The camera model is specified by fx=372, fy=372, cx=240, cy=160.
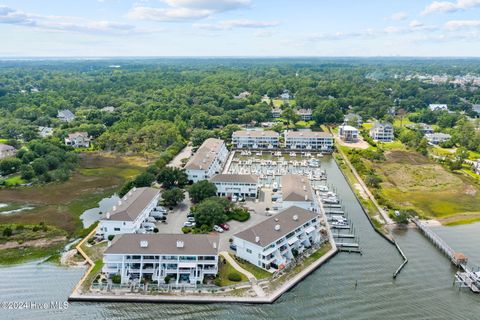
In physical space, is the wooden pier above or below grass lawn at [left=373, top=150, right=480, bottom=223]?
above

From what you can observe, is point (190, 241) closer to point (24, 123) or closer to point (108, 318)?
point (108, 318)

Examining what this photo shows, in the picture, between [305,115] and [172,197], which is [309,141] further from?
[172,197]

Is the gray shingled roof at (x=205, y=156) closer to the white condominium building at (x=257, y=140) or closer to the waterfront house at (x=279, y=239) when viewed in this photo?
the white condominium building at (x=257, y=140)

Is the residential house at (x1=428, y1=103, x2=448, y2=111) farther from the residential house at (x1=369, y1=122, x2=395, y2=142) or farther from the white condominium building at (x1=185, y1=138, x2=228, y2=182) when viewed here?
the white condominium building at (x1=185, y1=138, x2=228, y2=182)

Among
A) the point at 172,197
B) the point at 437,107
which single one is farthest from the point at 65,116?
the point at 437,107

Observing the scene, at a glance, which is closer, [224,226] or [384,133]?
[224,226]

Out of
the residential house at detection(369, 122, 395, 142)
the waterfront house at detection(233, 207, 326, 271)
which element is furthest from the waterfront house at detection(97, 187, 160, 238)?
the residential house at detection(369, 122, 395, 142)

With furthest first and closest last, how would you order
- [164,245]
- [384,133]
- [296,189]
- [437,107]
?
1. [437,107]
2. [384,133]
3. [296,189]
4. [164,245]
